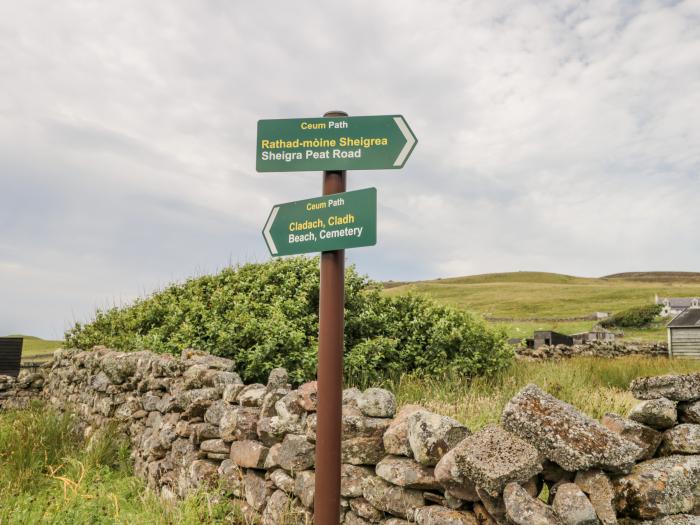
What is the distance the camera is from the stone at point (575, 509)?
322 centimetres

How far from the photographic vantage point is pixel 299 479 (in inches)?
187

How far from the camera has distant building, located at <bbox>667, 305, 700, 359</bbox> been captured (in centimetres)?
2819

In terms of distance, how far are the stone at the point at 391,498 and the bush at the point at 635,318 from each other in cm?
4776

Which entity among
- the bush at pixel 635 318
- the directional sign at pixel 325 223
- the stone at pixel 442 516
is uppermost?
the bush at pixel 635 318

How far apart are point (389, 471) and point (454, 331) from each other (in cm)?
555

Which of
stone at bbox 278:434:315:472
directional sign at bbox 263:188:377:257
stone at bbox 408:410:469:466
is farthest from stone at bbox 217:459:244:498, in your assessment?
directional sign at bbox 263:188:377:257

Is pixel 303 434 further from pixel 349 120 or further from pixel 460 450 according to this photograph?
pixel 349 120

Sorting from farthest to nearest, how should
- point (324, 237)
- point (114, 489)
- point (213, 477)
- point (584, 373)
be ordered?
point (584, 373)
point (114, 489)
point (213, 477)
point (324, 237)

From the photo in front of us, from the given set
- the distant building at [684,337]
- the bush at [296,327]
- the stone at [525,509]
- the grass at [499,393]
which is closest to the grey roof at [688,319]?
the distant building at [684,337]

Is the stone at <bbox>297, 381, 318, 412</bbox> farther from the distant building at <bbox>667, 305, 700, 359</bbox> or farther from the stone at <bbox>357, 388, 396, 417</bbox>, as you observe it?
the distant building at <bbox>667, 305, 700, 359</bbox>

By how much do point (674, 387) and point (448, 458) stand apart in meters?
1.70

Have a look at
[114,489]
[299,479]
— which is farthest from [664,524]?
[114,489]

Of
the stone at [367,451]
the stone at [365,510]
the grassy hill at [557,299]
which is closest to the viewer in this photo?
the stone at [365,510]

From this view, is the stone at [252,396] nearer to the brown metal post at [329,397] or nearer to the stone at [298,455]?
the stone at [298,455]
